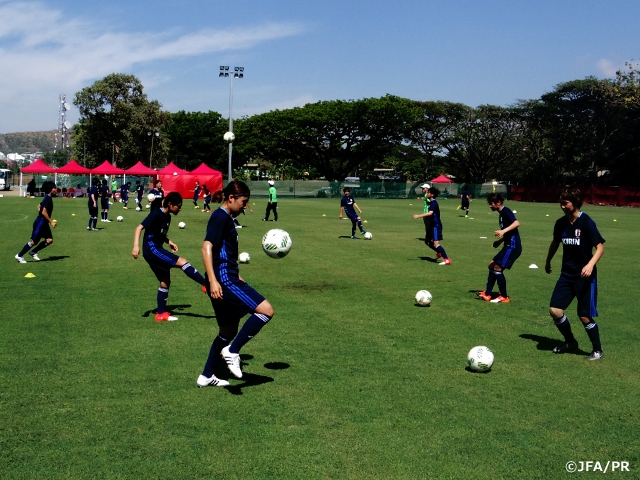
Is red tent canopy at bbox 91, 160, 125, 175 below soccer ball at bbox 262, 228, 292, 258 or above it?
above

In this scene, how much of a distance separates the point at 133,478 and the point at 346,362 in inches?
137

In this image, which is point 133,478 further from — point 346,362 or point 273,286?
point 273,286

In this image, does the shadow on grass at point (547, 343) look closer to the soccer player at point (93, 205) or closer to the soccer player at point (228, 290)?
the soccer player at point (228, 290)

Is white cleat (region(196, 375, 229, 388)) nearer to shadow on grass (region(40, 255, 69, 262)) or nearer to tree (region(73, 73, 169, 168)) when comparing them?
shadow on grass (region(40, 255, 69, 262))

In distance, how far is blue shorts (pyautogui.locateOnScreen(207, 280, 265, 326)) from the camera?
21.1 feet

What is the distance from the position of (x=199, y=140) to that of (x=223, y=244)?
96733mm

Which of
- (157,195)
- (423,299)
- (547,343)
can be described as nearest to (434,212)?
(423,299)

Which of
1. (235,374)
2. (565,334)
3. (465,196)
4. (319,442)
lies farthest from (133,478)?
(465,196)

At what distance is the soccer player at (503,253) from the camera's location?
11.8 metres

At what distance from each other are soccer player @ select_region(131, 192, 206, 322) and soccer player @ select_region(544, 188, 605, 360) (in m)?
5.19

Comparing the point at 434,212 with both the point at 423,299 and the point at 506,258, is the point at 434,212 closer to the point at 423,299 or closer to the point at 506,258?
the point at 506,258

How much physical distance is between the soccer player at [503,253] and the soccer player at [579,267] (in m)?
3.45

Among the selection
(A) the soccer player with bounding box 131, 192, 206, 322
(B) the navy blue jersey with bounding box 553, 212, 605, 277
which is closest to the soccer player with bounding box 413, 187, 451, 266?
(A) the soccer player with bounding box 131, 192, 206, 322

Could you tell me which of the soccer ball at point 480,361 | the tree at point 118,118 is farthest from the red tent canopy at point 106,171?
the soccer ball at point 480,361
